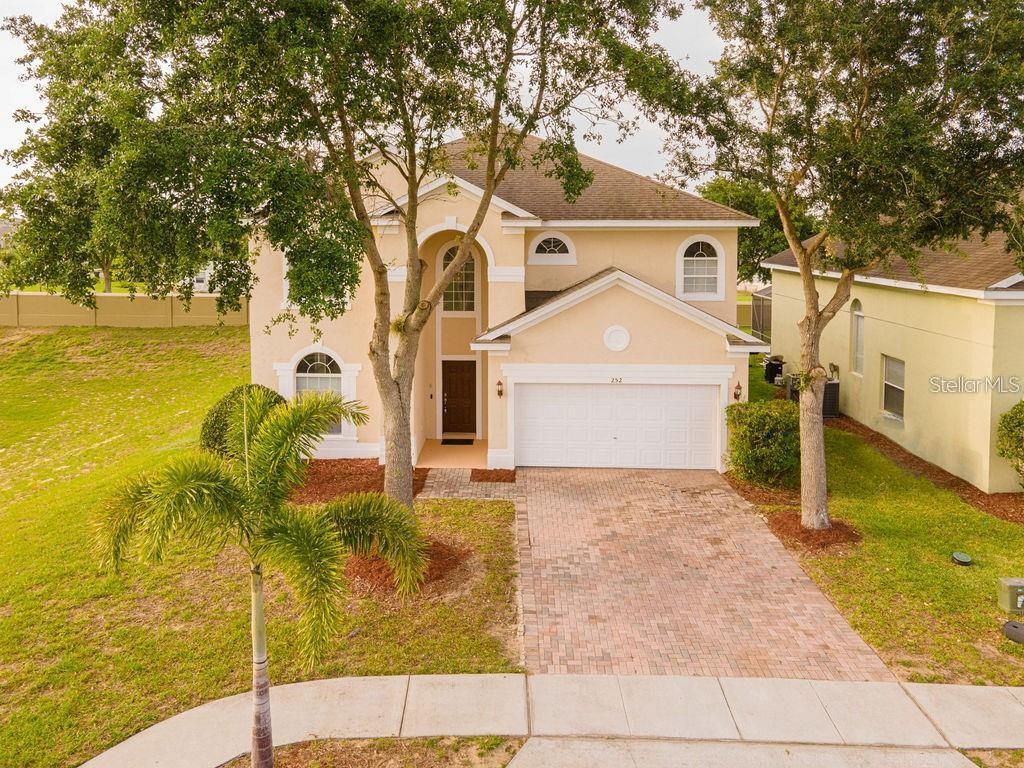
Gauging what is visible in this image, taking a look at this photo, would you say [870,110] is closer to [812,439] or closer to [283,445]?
[812,439]

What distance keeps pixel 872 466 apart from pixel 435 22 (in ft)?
45.4

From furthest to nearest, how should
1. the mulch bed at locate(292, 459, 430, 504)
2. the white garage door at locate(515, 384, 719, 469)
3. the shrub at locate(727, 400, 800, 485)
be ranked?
the white garage door at locate(515, 384, 719, 469)
the shrub at locate(727, 400, 800, 485)
the mulch bed at locate(292, 459, 430, 504)

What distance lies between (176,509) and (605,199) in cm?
1592

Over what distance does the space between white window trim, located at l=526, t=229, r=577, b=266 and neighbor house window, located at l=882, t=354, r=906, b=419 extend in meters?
8.73

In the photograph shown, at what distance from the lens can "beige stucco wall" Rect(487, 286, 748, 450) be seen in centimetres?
1833

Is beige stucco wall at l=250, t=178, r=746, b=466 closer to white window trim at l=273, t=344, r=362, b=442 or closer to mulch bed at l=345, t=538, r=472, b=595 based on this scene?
white window trim at l=273, t=344, r=362, b=442

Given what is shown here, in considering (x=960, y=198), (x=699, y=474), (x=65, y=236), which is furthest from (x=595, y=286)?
(x=65, y=236)

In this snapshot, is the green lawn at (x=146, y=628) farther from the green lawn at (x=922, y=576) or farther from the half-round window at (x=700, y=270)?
the half-round window at (x=700, y=270)

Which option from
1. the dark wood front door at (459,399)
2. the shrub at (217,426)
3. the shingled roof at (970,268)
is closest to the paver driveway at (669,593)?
the dark wood front door at (459,399)

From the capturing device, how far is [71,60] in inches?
428

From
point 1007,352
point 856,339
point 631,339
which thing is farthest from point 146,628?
point 856,339

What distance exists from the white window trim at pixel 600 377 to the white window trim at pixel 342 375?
12.0 feet

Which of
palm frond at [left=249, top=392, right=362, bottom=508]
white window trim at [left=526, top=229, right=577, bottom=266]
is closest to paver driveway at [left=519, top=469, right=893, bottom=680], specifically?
palm frond at [left=249, top=392, right=362, bottom=508]

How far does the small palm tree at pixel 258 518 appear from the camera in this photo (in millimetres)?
7461
